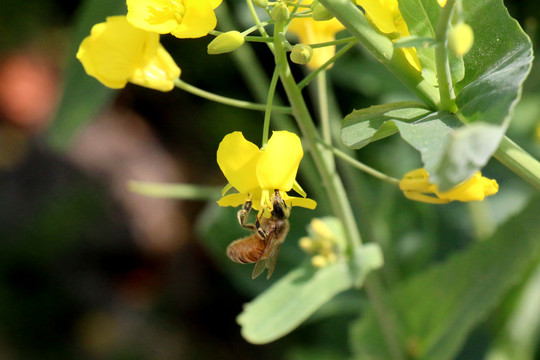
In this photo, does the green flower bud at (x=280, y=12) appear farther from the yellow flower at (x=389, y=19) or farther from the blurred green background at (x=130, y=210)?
the blurred green background at (x=130, y=210)

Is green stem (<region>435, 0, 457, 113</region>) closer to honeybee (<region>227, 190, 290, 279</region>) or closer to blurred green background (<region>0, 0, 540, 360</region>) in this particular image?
honeybee (<region>227, 190, 290, 279</region>)

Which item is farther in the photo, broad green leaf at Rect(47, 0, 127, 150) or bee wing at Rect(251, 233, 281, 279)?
broad green leaf at Rect(47, 0, 127, 150)

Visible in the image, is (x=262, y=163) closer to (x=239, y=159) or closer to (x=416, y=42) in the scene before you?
(x=239, y=159)

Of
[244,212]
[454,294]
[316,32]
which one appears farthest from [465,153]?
[454,294]

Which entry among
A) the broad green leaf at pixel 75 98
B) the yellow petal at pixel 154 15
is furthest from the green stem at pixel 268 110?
the broad green leaf at pixel 75 98

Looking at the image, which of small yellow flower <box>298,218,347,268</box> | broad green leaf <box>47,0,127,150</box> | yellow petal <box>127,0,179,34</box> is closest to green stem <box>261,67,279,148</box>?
yellow petal <box>127,0,179,34</box>

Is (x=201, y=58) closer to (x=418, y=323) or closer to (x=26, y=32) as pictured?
(x=26, y=32)
